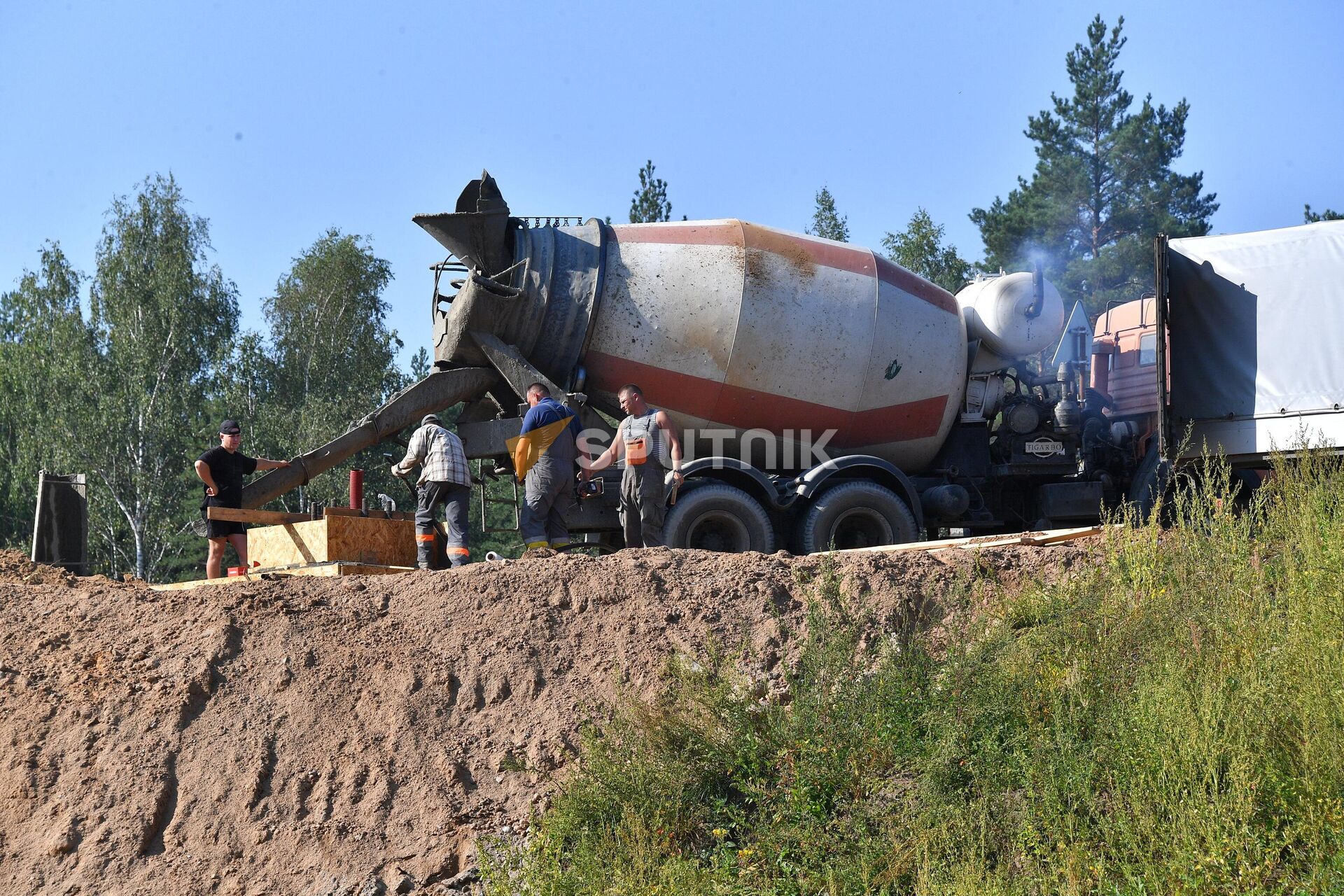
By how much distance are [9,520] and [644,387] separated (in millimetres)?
22617

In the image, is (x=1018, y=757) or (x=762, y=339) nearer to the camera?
(x=1018, y=757)

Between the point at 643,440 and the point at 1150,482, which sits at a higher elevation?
the point at 643,440

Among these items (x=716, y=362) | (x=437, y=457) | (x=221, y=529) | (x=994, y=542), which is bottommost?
(x=994, y=542)

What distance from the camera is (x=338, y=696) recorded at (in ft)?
19.1

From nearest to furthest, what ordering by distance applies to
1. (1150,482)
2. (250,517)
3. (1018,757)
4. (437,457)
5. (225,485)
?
(1018,757) < (250,517) < (437,457) < (225,485) < (1150,482)

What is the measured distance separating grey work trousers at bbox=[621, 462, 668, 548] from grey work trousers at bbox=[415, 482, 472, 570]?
1.14 meters

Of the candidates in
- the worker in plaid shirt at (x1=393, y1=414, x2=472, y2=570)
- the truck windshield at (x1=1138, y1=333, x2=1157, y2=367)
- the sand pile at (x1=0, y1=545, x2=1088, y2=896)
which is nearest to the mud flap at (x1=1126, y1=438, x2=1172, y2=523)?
the truck windshield at (x1=1138, y1=333, x2=1157, y2=367)

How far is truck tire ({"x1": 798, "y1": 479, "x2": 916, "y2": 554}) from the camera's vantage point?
30.2 feet

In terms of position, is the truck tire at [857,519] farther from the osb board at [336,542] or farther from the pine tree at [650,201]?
the pine tree at [650,201]

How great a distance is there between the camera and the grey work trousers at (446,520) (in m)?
8.24

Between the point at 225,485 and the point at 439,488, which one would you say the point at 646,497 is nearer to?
the point at 439,488

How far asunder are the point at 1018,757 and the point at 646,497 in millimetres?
3994

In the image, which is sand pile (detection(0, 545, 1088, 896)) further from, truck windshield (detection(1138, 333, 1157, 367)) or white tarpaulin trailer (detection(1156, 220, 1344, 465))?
truck windshield (detection(1138, 333, 1157, 367))

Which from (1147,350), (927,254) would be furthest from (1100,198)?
(1147,350)
